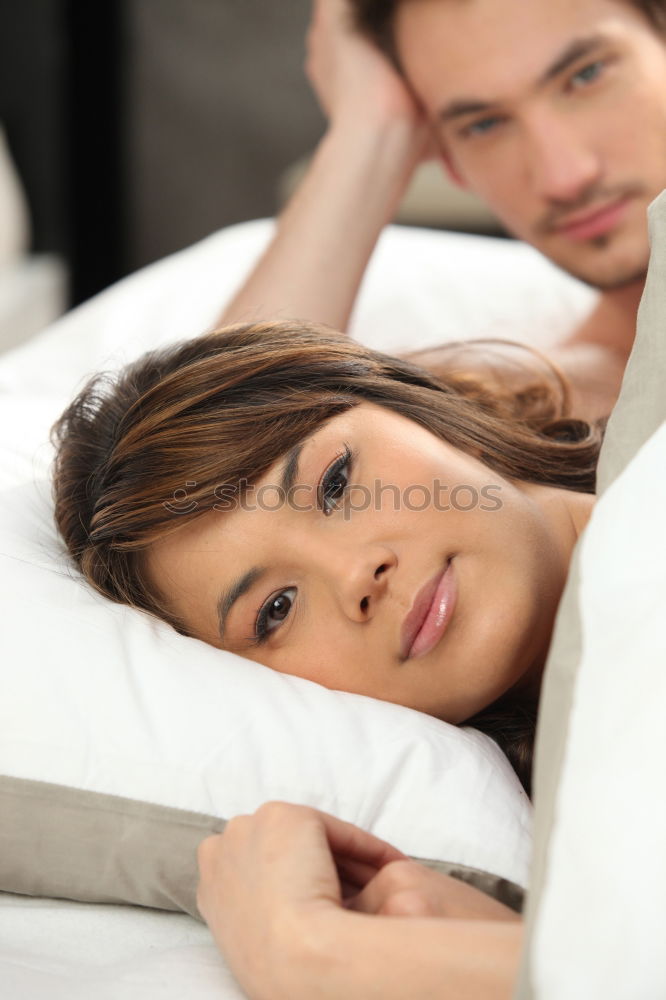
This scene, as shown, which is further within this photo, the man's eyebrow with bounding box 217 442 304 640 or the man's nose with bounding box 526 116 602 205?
the man's nose with bounding box 526 116 602 205

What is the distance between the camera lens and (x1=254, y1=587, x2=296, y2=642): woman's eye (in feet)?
3.05

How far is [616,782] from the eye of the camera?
20.5 inches

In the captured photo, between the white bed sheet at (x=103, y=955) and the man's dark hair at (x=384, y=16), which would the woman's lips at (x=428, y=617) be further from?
Result: the man's dark hair at (x=384, y=16)

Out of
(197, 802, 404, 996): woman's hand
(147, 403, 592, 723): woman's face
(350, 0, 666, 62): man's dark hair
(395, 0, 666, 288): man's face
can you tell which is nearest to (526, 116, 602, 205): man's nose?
(395, 0, 666, 288): man's face

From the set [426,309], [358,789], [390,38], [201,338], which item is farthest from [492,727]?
[390,38]

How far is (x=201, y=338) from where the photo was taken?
3.62 feet

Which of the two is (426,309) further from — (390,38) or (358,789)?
(358,789)

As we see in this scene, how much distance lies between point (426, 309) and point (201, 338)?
2.54ft

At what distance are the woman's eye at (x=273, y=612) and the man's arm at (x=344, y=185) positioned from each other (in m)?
0.72

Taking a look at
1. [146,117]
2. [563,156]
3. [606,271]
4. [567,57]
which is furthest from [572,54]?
[146,117]

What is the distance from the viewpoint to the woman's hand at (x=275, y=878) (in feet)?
1.96

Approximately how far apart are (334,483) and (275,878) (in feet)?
1.35

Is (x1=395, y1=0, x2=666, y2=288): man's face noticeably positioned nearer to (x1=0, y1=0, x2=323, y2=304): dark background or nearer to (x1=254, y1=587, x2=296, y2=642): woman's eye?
(x1=254, y1=587, x2=296, y2=642): woman's eye

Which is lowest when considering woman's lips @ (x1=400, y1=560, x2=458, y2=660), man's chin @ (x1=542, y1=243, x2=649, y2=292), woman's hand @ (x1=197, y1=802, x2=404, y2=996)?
woman's hand @ (x1=197, y1=802, x2=404, y2=996)
